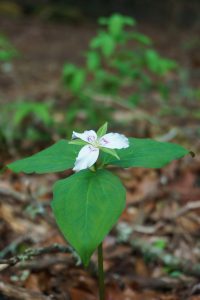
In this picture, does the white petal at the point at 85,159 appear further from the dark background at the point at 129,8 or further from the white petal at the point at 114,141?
the dark background at the point at 129,8

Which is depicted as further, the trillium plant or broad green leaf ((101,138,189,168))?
broad green leaf ((101,138,189,168))

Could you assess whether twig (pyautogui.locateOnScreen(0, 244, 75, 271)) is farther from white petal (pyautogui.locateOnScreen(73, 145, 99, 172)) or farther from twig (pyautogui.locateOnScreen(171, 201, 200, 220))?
twig (pyautogui.locateOnScreen(171, 201, 200, 220))

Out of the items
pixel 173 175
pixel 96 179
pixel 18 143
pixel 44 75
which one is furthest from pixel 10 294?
pixel 44 75

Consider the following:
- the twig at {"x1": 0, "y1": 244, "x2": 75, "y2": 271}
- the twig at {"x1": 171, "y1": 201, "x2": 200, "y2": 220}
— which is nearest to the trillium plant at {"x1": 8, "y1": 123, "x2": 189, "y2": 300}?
the twig at {"x1": 0, "y1": 244, "x2": 75, "y2": 271}

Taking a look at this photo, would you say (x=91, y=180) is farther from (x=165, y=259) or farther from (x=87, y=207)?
(x=165, y=259)

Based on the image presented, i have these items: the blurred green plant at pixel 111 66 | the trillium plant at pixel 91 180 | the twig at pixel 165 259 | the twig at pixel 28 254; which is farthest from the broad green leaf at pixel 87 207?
the blurred green plant at pixel 111 66

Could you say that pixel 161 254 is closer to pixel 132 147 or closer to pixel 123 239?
pixel 123 239
